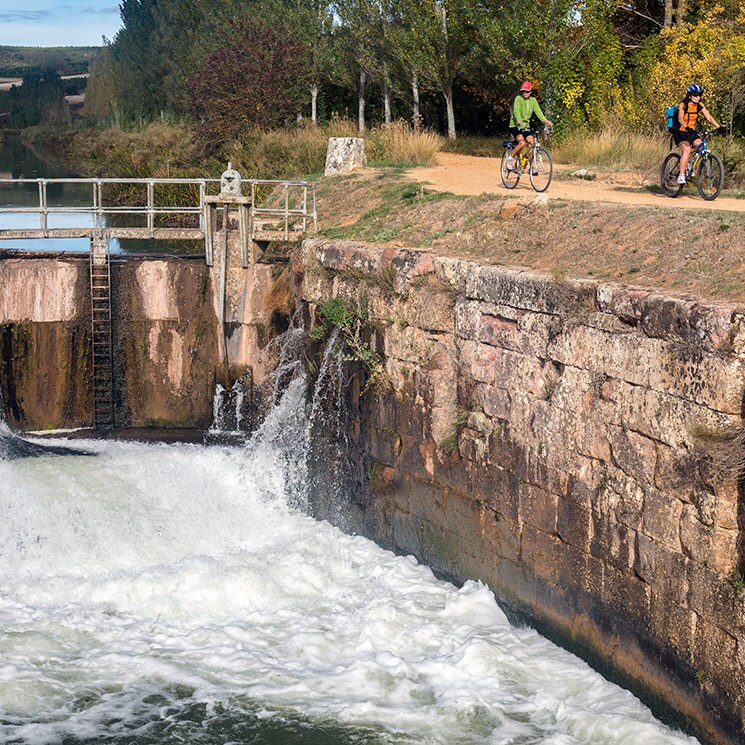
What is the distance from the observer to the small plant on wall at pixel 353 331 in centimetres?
1250

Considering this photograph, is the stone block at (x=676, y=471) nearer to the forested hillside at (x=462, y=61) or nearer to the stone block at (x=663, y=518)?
the stone block at (x=663, y=518)

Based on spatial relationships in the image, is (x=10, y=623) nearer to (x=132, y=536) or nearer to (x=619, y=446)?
(x=132, y=536)

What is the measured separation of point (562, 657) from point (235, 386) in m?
6.72

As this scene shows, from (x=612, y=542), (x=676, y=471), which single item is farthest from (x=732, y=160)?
(x=676, y=471)

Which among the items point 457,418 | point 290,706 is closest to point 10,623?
point 290,706

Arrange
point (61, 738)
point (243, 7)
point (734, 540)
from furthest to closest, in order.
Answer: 1. point (243, 7)
2. point (61, 738)
3. point (734, 540)

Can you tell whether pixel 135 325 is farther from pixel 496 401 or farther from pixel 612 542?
pixel 612 542

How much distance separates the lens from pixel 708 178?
14570 millimetres

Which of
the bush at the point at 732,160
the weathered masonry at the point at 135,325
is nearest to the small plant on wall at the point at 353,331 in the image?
the weathered masonry at the point at 135,325

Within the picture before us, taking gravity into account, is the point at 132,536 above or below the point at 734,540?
below

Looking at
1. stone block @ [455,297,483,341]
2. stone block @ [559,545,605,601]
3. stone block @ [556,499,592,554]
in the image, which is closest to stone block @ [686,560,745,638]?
stone block @ [559,545,605,601]

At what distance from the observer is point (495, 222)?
41.7ft

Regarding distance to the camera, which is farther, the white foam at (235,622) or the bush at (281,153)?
the bush at (281,153)

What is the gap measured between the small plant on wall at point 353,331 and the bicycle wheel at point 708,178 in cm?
479
